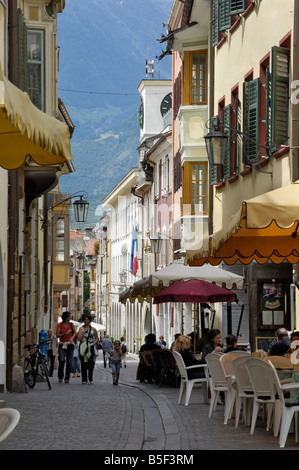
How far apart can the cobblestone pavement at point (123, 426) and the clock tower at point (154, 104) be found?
50.4 metres

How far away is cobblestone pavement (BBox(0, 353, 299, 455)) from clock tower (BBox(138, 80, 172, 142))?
5041 centimetres

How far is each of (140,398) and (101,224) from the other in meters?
95.2

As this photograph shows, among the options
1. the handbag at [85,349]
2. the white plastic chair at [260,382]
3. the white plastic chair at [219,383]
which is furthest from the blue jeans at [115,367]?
the white plastic chair at [260,382]

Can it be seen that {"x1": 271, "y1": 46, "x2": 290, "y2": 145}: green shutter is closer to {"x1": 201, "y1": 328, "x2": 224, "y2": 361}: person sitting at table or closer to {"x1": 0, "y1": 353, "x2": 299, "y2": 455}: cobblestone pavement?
{"x1": 201, "y1": 328, "x2": 224, "y2": 361}: person sitting at table

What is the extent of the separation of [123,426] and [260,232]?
11.0 ft

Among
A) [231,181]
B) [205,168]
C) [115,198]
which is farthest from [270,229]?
[115,198]

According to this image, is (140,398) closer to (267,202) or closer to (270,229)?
(270,229)

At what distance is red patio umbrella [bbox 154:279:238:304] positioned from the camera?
22.6 metres

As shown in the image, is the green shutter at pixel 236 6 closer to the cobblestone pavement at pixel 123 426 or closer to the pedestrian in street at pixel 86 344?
the pedestrian in street at pixel 86 344

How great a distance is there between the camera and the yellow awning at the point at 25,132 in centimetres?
838

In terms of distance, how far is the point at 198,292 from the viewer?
2264cm

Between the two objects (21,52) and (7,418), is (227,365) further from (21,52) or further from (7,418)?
(21,52)

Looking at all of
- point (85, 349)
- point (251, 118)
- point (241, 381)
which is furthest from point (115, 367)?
point (241, 381)
